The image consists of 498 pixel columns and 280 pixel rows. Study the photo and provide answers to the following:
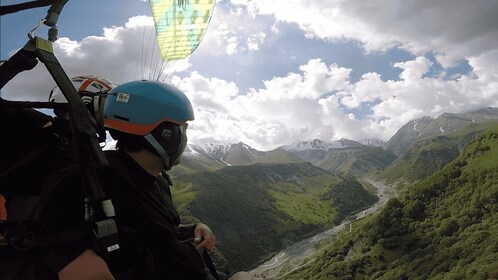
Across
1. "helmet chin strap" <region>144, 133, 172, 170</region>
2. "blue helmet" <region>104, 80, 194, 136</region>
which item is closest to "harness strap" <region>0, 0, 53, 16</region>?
"blue helmet" <region>104, 80, 194, 136</region>

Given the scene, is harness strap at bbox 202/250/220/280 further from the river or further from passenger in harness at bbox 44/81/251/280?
the river

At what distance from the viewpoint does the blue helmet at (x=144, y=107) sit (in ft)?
9.70

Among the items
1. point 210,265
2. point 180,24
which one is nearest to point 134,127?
point 210,265

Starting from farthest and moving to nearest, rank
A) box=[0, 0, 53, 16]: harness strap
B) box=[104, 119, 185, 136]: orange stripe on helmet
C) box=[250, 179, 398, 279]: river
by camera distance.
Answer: box=[250, 179, 398, 279]: river, box=[104, 119, 185, 136]: orange stripe on helmet, box=[0, 0, 53, 16]: harness strap

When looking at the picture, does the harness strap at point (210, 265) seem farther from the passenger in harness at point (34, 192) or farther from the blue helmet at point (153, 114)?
the passenger in harness at point (34, 192)

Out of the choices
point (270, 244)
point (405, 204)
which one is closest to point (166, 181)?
point (405, 204)

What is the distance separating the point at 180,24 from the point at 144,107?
30.4 feet

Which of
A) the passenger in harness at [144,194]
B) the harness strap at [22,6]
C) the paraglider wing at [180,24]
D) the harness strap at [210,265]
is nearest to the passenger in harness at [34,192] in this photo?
the passenger in harness at [144,194]

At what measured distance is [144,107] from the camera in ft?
9.78

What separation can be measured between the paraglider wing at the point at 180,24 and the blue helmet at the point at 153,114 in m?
8.53

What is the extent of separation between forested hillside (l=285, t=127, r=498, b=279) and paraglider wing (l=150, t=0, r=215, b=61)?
404ft

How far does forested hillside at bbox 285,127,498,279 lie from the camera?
128375 millimetres

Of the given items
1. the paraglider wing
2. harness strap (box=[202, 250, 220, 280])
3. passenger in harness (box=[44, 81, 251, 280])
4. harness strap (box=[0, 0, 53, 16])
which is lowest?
harness strap (box=[202, 250, 220, 280])

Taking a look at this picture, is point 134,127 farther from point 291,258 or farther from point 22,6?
point 291,258
